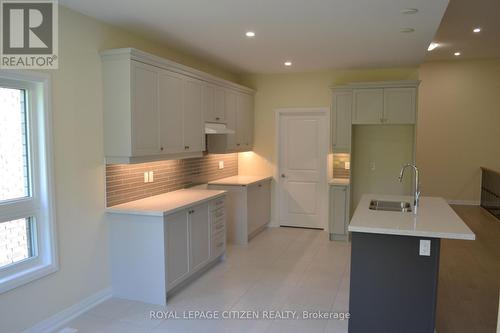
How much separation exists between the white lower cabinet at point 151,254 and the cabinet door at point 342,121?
9.27ft

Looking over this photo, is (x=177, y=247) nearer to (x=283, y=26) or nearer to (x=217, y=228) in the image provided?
(x=217, y=228)

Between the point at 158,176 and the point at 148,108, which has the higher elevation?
the point at 148,108

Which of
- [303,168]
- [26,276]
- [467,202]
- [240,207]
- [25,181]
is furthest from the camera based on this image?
[467,202]

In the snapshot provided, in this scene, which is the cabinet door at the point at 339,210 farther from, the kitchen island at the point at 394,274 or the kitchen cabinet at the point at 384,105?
the kitchen island at the point at 394,274

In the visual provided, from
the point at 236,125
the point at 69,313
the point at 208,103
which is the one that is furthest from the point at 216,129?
the point at 69,313

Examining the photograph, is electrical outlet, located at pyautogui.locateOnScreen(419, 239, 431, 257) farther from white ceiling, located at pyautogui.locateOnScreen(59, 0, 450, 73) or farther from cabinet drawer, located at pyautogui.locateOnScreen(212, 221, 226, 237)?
cabinet drawer, located at pyautogui.locateOnScreen(212, 221, 226, 237)

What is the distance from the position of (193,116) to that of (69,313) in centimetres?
242

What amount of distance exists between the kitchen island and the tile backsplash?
2.33 metres

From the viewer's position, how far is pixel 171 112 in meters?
4.10

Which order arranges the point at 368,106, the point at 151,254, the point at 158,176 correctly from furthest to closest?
the point at 368,106 → the point at 158,176 → the point at 151,254

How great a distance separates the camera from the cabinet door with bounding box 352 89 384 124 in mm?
5656

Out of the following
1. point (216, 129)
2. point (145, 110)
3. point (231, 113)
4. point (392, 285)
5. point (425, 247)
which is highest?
point (231, 113)

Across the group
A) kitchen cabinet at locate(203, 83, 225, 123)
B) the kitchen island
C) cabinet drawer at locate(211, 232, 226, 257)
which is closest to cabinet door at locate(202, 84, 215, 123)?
kitchen cabinet at locate(203, 83, 225, 123)

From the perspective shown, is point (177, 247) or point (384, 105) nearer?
point (177, 247)
